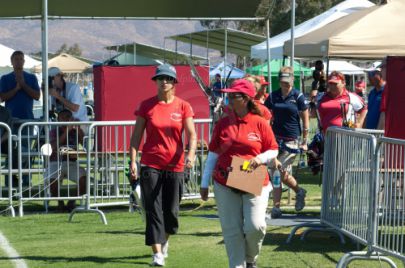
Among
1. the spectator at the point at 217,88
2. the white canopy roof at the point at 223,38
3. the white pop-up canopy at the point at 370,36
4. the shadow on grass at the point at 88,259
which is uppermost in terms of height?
the white canopy roof at the point at 223,38

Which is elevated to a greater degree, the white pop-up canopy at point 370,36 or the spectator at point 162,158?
the white pop-up canopy at point 370,36

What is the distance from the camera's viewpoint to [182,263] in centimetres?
1064

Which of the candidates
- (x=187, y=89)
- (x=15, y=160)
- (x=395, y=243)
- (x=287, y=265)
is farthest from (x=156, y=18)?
(x=395, y=243)

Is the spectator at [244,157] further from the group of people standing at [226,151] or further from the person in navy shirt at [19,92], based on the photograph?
Answer: the person in navy shirt at [19,92]

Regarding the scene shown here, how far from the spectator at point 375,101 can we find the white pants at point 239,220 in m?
6.36

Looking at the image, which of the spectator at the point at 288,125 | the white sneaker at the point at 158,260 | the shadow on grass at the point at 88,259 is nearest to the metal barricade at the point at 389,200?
the white sneaker at the point at 158,260

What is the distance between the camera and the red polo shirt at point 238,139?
9.25m

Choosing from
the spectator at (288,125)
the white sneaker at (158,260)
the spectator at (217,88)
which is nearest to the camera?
the white sneaker at (158,260)

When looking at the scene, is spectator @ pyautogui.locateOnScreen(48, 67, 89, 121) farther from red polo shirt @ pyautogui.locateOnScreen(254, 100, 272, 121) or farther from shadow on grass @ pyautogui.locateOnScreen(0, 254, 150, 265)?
red polo shirt @ pyautogui.locateOnScreen(254, 100, 272, 121)

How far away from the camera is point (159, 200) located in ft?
34.7

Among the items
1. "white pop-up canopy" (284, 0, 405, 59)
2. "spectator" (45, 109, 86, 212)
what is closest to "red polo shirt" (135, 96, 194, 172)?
"spectator" (45, 109, 86, 212)

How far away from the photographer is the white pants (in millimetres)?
9164

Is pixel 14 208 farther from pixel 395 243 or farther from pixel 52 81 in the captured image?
pixel 395 243

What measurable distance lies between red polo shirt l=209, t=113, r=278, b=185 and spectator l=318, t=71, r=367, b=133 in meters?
4.51
